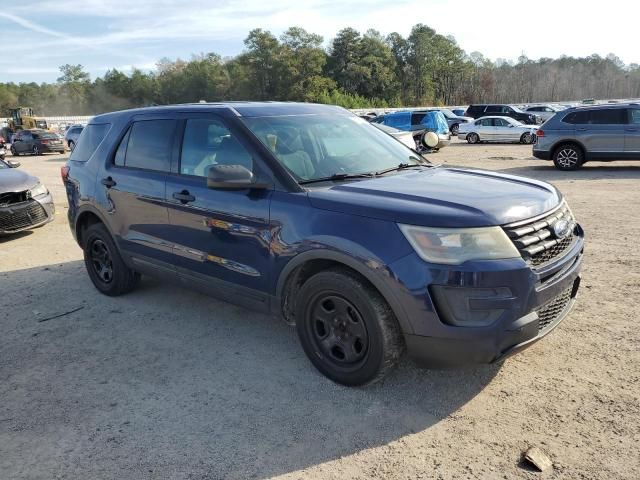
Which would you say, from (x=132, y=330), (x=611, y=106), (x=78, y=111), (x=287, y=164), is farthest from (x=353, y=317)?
(x=78, y=111)

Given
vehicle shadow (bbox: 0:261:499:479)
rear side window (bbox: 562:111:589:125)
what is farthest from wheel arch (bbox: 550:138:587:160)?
vehicle shadow (bbox: 0:261:499:479)

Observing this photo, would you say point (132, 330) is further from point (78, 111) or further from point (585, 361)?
point (78, 111)

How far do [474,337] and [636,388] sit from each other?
125 centimetres

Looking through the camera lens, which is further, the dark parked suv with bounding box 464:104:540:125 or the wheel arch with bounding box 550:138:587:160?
the dark parked suv with bounding box 464:104:540:125

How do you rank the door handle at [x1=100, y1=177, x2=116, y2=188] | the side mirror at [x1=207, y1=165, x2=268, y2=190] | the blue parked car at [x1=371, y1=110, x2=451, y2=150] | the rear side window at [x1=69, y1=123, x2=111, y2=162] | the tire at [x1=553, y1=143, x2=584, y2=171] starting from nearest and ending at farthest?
the side mirror at [x1=207, y1=165, x2=268, y2=190] → the door handle at [x1=100, y1=177, x2=116, y2=188] → the rear side window at [x1=69, y1=123, x2=111, y2=162] → the tire at [x1=553, y1=143, x2=584, y2=171] → the blue parked car at [x1=371, y1=110, x2=451, y2=150]

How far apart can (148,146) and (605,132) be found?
12.3 metres

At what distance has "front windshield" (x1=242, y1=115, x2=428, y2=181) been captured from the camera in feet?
12.2

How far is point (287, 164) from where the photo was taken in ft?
11.9

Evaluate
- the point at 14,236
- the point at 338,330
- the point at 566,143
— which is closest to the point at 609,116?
the point at 566,143

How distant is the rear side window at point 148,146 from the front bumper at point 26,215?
407 centimetres

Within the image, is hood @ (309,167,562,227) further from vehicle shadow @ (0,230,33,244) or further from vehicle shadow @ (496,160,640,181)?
vehicle shadow @ (496,160,640,181)

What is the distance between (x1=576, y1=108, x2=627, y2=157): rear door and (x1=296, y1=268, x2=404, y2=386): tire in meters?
12.4

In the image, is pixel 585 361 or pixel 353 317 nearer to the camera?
pixel 353 317

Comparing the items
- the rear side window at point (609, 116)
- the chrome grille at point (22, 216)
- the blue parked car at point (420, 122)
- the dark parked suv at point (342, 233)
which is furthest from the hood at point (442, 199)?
the blue parked car at point (420, 122)
